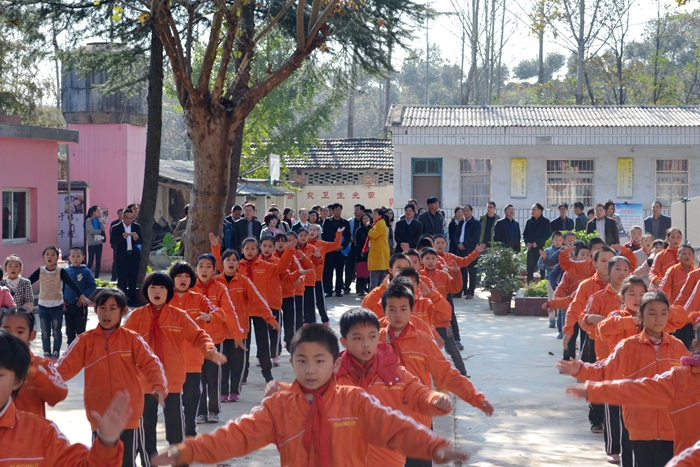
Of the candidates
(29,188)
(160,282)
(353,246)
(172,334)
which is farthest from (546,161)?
(172,334)

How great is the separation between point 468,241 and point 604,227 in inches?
115

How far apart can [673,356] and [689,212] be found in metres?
10.9

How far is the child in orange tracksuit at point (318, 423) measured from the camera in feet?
11.8

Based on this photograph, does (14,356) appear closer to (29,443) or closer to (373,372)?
(29,443)

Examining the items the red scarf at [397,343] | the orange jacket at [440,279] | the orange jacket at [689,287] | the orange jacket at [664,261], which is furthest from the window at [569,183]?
the red scarf at [397,343]

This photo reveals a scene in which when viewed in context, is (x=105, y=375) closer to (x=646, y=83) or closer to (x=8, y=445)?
(x=8, y=445)

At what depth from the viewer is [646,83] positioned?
126 ft

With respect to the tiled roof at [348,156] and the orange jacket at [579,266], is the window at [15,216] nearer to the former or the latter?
the orange jacket at [579,266]

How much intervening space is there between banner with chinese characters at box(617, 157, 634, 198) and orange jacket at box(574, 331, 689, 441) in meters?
19.3

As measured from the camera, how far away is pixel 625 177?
933 inches

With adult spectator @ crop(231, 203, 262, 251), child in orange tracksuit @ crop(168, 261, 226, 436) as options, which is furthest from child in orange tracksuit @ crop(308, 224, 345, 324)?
child in orange tracksuit @ crop(168, 261, 226, 436)

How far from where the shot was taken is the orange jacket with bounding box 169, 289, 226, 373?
6750 mm

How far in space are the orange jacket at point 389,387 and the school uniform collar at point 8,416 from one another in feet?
5.19

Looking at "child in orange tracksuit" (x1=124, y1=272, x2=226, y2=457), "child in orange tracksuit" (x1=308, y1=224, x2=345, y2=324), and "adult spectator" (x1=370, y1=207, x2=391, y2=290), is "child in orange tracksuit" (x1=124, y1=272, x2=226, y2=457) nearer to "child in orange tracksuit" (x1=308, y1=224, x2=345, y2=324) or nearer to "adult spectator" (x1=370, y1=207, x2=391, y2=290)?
"child in orange tracksuit" (x1=308, y1=224, x2=345, y2=324)
